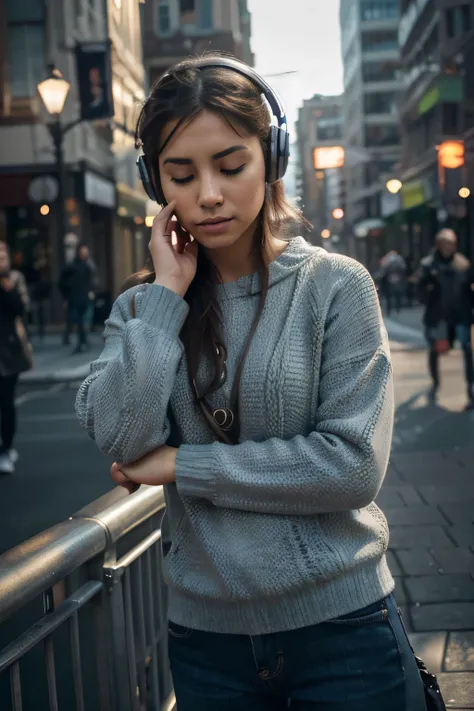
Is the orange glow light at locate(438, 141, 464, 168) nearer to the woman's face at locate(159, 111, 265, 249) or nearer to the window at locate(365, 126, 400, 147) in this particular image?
the woman's face at locate(159, 111, 265, 249)

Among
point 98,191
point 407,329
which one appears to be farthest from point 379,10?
point 407,329

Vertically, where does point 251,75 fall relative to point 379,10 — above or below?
below

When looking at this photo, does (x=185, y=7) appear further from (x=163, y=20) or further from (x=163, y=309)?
(x=163, y=309)

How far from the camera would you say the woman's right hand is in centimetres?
157

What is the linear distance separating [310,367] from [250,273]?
0.76 feet

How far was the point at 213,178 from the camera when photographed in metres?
1.47

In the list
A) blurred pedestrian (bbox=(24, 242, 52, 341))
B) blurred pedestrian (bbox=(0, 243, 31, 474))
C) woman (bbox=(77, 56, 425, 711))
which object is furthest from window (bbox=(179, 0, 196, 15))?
blurred pedestrian (bbox=(24, 242, 52, 341))

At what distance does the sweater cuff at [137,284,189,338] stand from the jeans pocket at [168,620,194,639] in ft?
1.65

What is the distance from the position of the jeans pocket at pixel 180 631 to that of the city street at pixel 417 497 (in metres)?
1.60

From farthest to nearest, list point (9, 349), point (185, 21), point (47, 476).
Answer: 1. point (9, 349)
2. point (47, 476)
3. point (185, 21)

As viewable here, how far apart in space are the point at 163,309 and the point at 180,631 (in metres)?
0.56

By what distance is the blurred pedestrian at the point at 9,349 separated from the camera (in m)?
6.96

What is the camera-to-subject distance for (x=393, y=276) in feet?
86.6

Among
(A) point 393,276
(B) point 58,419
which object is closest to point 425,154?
(A) point 393,276
